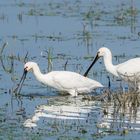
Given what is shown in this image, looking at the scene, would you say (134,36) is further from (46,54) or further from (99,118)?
(99,118)

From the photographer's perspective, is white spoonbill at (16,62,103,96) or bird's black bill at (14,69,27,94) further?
white spoonbill at (16,62,103,96)

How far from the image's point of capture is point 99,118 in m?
14.0

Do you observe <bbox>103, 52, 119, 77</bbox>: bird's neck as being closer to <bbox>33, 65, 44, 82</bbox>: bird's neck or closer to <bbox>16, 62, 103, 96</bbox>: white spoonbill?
<bbox>16, 62, 103, 96</bbox>: white spoonbill

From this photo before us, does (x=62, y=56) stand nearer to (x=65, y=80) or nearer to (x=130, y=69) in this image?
(x=65, y=80)

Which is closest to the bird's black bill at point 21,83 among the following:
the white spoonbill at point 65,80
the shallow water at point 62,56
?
the white spoonbill at point 65,80

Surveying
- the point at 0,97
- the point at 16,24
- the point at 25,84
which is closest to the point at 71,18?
the point at 16,24

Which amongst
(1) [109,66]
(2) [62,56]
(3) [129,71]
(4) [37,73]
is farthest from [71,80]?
(2) [62,56]

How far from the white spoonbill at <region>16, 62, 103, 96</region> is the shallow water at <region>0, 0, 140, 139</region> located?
0.22 m

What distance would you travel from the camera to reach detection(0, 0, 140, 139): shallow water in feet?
43.3

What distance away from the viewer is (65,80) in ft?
56.3

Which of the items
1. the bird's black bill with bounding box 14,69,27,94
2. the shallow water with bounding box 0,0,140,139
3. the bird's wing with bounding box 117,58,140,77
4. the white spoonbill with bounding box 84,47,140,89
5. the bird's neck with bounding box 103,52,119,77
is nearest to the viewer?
the shallow water with bounding box 0,0,140,139

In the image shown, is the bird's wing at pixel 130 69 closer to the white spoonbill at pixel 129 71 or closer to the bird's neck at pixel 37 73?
the white spoonbill at pixel 129 71

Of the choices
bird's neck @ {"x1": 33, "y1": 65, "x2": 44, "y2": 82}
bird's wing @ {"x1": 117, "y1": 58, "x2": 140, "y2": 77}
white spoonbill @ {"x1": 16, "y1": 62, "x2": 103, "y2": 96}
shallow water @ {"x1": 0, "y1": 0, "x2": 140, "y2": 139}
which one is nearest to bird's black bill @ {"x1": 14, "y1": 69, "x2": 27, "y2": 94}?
white spoonbill @ {"x1": 16, "y1": 62, "x2": 103, "y2": 96}

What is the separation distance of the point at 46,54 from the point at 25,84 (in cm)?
303
